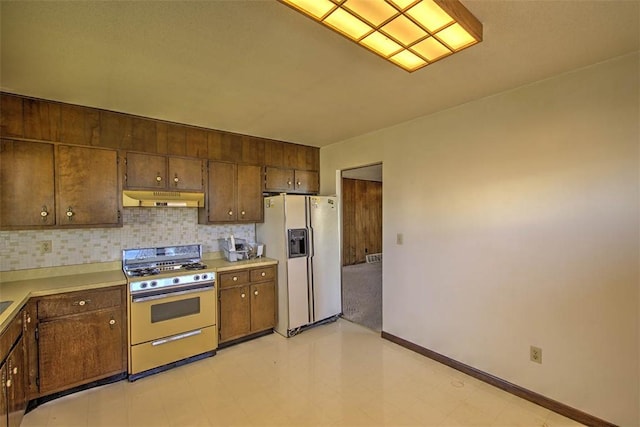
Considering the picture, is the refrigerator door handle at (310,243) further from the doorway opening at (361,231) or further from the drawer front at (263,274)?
the doorway opening at (361,231)

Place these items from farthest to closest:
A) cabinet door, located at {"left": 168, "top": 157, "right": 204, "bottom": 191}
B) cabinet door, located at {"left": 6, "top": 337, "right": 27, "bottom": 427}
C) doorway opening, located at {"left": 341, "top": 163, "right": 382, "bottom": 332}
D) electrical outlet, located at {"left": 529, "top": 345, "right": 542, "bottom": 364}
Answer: doorway opening, located at {"left": 341, "top": 163, "right": 382, "bottom": 332} → cabinet door, located at {"left": 168, "top": 157, "right": 204, "bottom": 191} → electrical outlet, located at {"left": 529, "top": 345, "right": 542, "bottom": 364} → cabinet door, located at {"left": 6, "top": 337, "right": 27, "bottom": 427}

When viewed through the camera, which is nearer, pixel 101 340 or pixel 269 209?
pixel 101 340

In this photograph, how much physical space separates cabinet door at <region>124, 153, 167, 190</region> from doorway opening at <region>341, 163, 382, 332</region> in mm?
3447

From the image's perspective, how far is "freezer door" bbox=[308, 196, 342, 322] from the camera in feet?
12.2

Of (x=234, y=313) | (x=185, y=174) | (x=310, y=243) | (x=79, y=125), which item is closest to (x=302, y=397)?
(x=234, y=313)

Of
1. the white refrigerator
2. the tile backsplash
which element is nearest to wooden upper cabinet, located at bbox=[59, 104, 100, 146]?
the tile backsplash

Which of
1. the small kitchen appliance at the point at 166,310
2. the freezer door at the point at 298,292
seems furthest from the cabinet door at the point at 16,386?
the freezer door at the point at 298,292

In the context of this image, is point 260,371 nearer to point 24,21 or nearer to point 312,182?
point 312,182

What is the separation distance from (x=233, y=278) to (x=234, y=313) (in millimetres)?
381

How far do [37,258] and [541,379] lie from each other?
426 centimetres

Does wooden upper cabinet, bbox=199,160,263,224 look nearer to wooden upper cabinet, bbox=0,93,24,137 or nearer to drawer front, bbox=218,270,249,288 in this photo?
drawer front, bbox=218,270,249,288

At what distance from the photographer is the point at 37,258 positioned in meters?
2.63

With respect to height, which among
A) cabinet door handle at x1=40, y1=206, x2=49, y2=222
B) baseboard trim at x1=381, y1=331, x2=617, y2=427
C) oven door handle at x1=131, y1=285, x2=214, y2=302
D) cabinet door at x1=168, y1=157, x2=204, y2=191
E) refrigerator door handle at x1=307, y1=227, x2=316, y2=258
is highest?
cabinet door at x1=168, y1=157, x2=204, y2=191

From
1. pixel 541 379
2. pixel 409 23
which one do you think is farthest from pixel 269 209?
pixel 541 379
